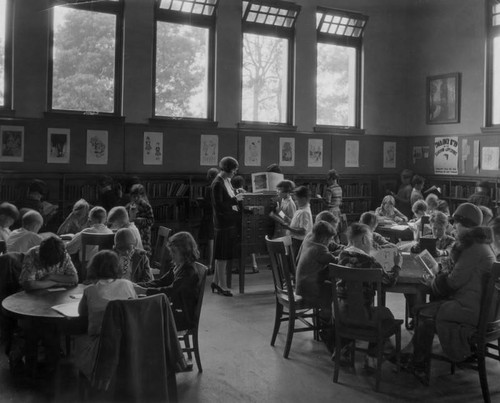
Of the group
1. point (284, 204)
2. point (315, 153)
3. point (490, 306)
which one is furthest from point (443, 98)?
point (490, 306)

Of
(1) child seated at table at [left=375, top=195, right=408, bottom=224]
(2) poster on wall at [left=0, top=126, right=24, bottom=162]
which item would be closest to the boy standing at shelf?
(1) child seated at table at [left=375, top=195, right=408, bottom=224]

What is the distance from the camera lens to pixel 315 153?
38.0ft

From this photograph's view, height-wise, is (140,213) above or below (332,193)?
below

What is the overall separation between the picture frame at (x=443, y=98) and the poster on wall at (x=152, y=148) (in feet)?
19.0

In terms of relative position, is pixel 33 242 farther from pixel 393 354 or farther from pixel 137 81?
pixel 137 81

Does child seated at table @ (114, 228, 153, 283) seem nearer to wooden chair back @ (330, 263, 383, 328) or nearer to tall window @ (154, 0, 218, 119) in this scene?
wooden chair back @ (330, 263, 383, 328)

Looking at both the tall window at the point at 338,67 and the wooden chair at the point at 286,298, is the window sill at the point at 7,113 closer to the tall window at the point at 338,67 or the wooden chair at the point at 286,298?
the wooden chair at the point at 286,298

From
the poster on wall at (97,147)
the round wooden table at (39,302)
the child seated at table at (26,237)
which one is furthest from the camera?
the poster on wall at (97,147)

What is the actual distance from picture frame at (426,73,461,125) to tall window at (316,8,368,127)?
1.49 meters

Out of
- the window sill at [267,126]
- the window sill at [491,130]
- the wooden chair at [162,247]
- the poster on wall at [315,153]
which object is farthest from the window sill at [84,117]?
the window sill at [491,130]

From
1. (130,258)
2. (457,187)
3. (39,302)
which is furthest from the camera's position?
(457,187)

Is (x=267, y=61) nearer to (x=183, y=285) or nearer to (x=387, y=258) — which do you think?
(x=387, y=258)

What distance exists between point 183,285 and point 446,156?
8.78 meters

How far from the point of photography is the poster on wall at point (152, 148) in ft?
32.3
